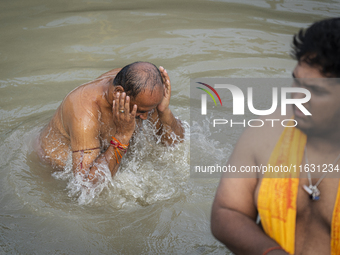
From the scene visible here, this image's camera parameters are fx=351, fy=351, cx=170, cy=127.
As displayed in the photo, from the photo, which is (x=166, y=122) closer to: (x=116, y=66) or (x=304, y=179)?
(x=304, y=179)

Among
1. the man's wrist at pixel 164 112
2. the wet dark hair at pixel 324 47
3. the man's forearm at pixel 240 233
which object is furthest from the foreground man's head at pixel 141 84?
the wet dark hair at pixel 324 47

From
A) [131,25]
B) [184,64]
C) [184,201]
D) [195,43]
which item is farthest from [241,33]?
[184,201]

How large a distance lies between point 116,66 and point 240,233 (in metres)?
4.06

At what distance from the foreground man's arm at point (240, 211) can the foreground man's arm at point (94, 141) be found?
3.88ft

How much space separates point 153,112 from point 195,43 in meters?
2.71

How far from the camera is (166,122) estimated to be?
3.48 m

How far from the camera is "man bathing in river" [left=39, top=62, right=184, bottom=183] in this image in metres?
2.76

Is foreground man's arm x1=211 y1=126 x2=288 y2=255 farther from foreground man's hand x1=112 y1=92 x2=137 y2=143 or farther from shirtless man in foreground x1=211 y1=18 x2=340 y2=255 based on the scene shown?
foreground man's hand x1=112 y1=92 x2=137 y2=143

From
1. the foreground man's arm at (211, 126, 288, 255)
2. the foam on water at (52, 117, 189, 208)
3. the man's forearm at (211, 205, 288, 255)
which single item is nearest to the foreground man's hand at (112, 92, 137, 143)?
the foam on water at (52, 117, 189, 208)

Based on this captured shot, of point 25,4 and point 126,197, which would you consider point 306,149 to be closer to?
point 126,197

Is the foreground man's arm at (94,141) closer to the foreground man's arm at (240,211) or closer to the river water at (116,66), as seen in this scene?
the river water at (116,66)

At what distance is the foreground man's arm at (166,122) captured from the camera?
3281 mm

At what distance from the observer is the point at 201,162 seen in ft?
12.2

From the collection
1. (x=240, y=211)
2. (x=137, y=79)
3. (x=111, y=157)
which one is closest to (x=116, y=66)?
(x=111, y=157)
